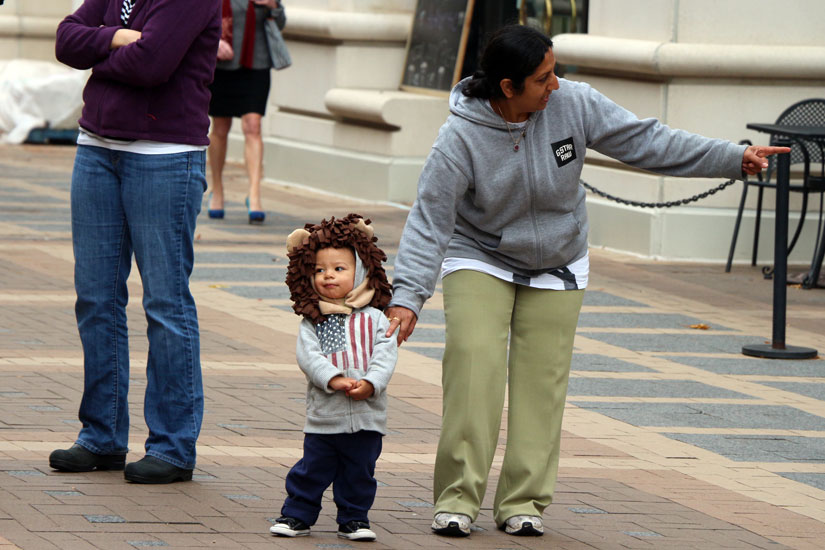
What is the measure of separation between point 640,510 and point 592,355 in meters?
3.08

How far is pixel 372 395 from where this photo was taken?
4.83m

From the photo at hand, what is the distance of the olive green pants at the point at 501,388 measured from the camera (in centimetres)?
513

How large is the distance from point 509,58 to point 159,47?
1.15m

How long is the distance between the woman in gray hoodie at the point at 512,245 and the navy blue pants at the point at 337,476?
310 mm

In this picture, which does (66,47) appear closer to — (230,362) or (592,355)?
(230,362)

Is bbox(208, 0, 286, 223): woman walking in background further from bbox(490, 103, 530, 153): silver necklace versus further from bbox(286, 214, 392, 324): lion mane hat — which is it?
bbox(286, 214, 392, 324): lion mane hat

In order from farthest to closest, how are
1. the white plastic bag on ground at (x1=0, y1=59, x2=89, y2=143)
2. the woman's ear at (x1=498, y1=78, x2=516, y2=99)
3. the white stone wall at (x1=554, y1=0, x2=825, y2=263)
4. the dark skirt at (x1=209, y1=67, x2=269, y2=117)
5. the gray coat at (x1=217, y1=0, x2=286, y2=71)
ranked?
the white plastic bag on ground at (x1=0, y1=59, x2=89, y2=143) < the dark skirt at (x1=209, y1=67, x2=269, y2=117) < the gray coat at (x1=217, y1=0, x2=286, y2=71) < the white stone wall at (x1=554, y1=0, x2=825, y2=263) < the woman's ear at (x1=498, y1=78, x2=516, y2=99)

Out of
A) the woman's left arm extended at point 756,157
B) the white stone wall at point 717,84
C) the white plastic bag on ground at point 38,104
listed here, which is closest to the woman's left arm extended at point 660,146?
the woman's left arm extended at point 756,157

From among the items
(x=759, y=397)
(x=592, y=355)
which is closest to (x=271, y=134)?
(x=592, y=355)

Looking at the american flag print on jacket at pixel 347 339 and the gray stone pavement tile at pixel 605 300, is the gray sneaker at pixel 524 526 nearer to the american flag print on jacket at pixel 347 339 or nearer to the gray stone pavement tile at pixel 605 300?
the american flag print on jacket at pixel 347 339

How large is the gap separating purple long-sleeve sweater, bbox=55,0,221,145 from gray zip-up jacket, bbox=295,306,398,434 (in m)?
1.01

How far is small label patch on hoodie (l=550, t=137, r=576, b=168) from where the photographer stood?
5.12 meters

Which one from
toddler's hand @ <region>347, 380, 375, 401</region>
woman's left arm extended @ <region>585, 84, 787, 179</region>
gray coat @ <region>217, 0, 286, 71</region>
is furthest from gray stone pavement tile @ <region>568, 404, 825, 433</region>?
gray coat @ <region>217, 0, 286, 71</region>

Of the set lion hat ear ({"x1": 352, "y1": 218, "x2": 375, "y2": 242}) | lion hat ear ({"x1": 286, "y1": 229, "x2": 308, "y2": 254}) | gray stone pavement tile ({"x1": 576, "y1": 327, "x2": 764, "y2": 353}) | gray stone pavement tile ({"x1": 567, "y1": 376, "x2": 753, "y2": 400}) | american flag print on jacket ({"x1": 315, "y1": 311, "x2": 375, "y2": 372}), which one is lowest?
gray stone pavement tile ({"x1": 576, "y1": 327, "x2": 764, "y2": 353})
